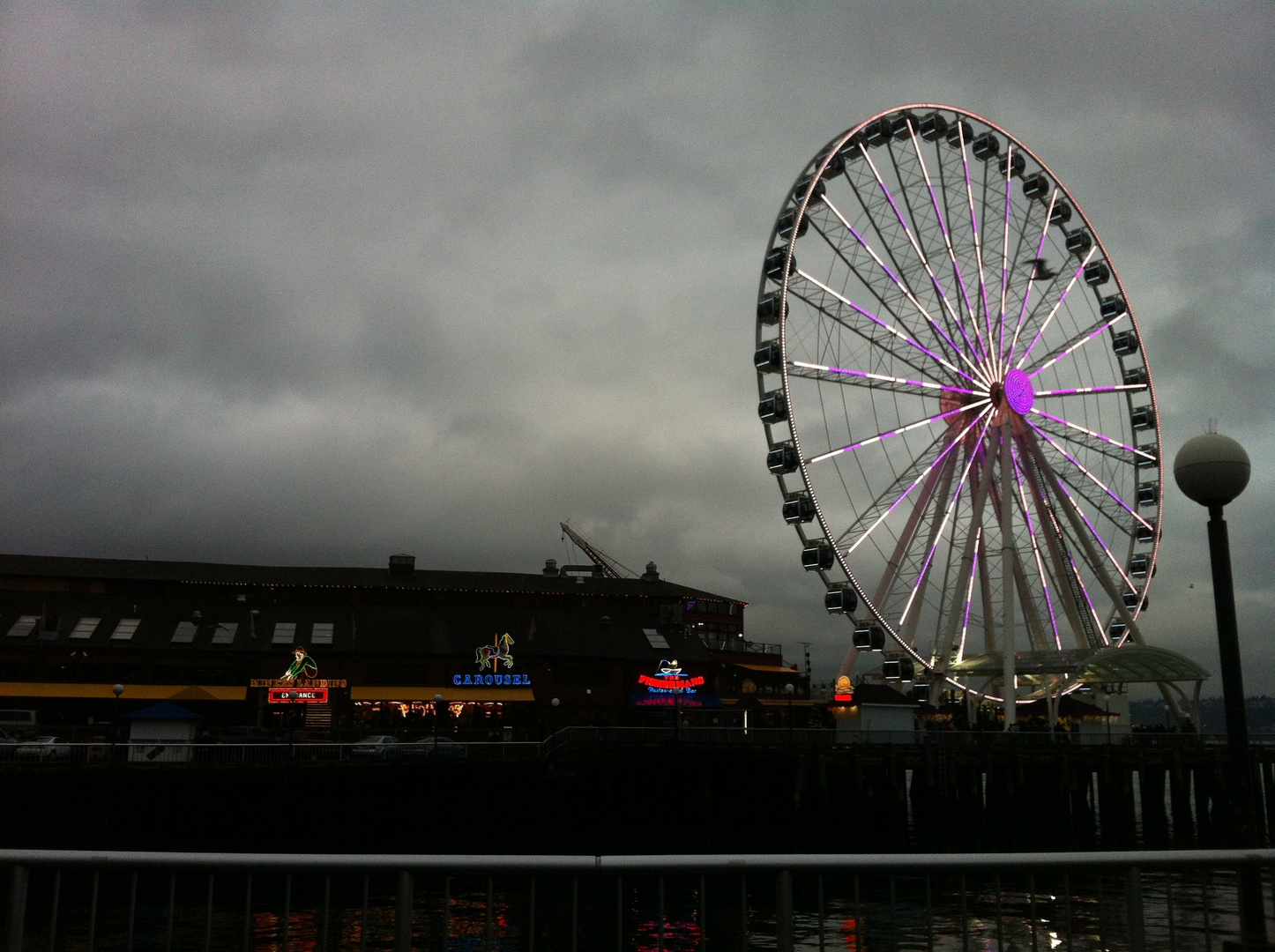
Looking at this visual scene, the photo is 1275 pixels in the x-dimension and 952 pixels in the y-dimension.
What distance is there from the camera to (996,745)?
145ft

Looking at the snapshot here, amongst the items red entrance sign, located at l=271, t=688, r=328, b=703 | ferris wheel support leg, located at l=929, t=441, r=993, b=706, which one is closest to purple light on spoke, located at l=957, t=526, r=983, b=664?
ferris wheel support leg, located at l=929, t=441, r=993, b=706

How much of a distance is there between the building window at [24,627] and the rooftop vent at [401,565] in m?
20.0

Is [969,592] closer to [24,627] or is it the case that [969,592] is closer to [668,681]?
[668,681]

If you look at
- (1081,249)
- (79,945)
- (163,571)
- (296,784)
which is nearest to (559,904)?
(79,945)

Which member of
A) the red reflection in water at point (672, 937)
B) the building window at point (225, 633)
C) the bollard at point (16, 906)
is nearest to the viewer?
the bollard at point (16, 906)

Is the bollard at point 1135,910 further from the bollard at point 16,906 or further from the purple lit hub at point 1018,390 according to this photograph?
the purple lit hub at point 1018,390

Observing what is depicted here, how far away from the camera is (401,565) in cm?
7294

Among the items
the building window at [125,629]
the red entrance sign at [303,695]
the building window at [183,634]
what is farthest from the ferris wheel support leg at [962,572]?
the building window at [125,629]

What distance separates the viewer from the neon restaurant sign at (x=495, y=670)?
6306 cm

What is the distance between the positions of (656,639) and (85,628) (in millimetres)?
31076

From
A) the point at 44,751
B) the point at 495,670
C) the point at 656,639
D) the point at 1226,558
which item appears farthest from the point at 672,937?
the point at 656,639

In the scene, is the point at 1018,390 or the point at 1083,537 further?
the point at 1083,537

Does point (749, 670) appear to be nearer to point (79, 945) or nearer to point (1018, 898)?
point (1018, 898)

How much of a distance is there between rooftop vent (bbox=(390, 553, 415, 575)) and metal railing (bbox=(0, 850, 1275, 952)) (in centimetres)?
3888
